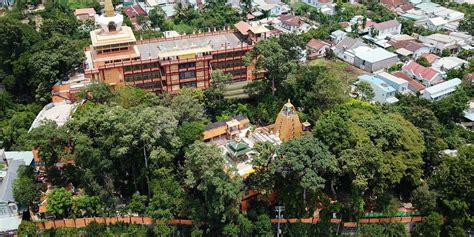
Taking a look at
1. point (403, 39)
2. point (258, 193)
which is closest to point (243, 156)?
point (258, 193)

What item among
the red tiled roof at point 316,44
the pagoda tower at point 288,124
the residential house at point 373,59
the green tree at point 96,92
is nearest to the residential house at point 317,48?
the red tiled roof at point 316,44

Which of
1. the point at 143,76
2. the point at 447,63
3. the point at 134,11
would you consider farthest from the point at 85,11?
the point at 447,63

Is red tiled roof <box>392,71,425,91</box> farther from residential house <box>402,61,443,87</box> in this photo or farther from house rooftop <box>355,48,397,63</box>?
house rooftop <box>355,48,397,63</box>

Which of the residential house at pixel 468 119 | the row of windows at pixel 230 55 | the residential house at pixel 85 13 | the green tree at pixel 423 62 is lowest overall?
the residential house at pixel 468 119

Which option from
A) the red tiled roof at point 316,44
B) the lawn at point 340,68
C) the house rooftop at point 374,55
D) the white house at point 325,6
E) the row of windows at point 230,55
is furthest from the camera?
the white house at point 325,6

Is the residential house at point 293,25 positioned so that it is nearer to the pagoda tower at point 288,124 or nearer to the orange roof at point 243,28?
the orange roof at point 243,28

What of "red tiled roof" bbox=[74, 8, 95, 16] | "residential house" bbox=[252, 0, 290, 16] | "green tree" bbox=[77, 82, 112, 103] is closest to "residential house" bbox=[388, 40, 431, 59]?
"residential house" bbox=[252, 0, 290, 16]
